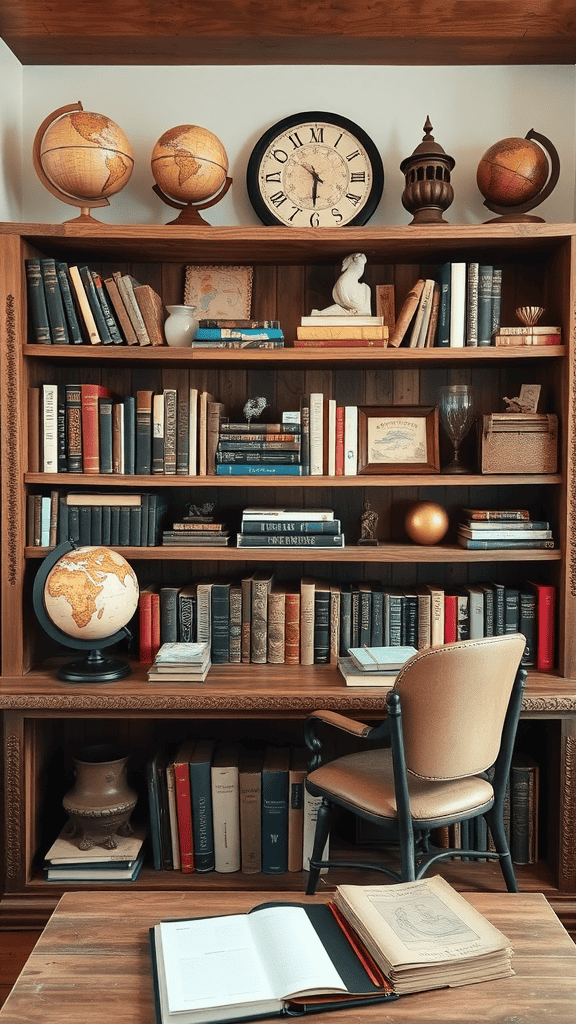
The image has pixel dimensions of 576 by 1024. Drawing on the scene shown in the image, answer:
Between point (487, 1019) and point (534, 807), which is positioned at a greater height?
point (487, 1019)

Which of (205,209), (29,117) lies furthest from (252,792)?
(29,117)

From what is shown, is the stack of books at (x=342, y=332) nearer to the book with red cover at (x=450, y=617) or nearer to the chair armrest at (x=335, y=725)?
the book with red cover at (x=450, y=617)

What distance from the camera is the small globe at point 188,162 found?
2.47m

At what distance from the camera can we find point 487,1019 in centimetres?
125

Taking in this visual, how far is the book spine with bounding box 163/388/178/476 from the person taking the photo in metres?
2.59

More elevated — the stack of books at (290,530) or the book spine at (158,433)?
the book spine at (158,433)

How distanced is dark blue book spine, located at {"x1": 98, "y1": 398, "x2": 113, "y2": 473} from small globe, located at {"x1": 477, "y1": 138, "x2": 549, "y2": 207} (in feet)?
4.45

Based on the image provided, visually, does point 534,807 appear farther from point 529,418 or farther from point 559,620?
point 529,418

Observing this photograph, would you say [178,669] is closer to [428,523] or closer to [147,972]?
[428,523]

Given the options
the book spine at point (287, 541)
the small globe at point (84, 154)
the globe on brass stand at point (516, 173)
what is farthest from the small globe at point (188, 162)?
the book spine at point (287, 541)

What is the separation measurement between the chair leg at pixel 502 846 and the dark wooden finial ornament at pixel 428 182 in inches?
67.8

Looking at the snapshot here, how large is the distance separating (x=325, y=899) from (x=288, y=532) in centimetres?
120

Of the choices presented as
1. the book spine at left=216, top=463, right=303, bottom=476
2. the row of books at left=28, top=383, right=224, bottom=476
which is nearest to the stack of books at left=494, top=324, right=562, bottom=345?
the book spine at left=216, top=463, right=303, bottom=476

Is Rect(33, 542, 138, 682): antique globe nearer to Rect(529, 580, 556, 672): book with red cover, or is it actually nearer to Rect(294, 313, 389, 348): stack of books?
Rect(294, 313, 389, 348): stack of books
